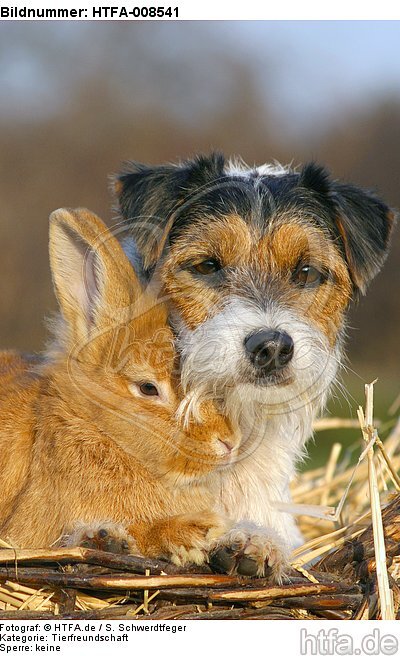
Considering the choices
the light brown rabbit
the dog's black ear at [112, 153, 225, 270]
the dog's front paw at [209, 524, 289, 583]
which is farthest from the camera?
the dog's black ear at [112, 153, 225, 270]

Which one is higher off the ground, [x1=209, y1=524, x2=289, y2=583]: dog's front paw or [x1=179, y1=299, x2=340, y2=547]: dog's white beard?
[x1=179, y1=299, x2=340, y2=547]: dog's white beard

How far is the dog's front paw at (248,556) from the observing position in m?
3.90

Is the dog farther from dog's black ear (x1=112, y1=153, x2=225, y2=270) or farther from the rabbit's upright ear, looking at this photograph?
the rabbit's upright ear

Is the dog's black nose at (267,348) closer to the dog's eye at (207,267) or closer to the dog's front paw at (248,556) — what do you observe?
the dog's eye at (207,267)

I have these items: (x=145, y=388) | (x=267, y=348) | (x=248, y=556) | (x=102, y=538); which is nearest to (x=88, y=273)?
(x=145, y=388)

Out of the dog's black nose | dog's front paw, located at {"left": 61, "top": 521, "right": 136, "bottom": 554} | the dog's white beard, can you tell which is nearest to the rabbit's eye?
the dog's white beard

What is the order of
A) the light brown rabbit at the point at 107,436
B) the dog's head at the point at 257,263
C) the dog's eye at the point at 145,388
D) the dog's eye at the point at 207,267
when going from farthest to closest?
the dog's eye at the point at 207,267 → the dog's head at the point at 257,263 → the dog's eye at the point at 145,388 → the light brown rabbit at the point at 107,436

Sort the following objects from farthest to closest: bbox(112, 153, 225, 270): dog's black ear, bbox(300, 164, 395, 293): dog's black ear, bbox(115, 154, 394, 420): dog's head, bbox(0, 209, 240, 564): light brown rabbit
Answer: bbox(300, 164, 395, 293): dog's black ear, bbox(112, 153, 225, 270): dog's black ear, bbox(115, 154, 394, 420): dog's head, bbox(0, 209, 240, 564): light brown rabbit

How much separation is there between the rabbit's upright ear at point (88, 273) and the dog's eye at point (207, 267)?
412 mm

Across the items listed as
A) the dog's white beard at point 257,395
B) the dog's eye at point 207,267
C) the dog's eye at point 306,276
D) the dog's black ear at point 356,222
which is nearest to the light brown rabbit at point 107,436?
the dog's white beard at point 257,395

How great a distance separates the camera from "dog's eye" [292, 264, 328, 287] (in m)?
4.98

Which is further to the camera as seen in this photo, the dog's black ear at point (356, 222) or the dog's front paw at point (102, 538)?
the dog's black ear at point (356, 222)

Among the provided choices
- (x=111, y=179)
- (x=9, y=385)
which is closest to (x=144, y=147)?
(x=111, y=179)

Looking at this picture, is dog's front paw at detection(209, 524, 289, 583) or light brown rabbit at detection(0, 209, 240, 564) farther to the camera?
light brown rabbit at detection(0, 209, 240, 564)
